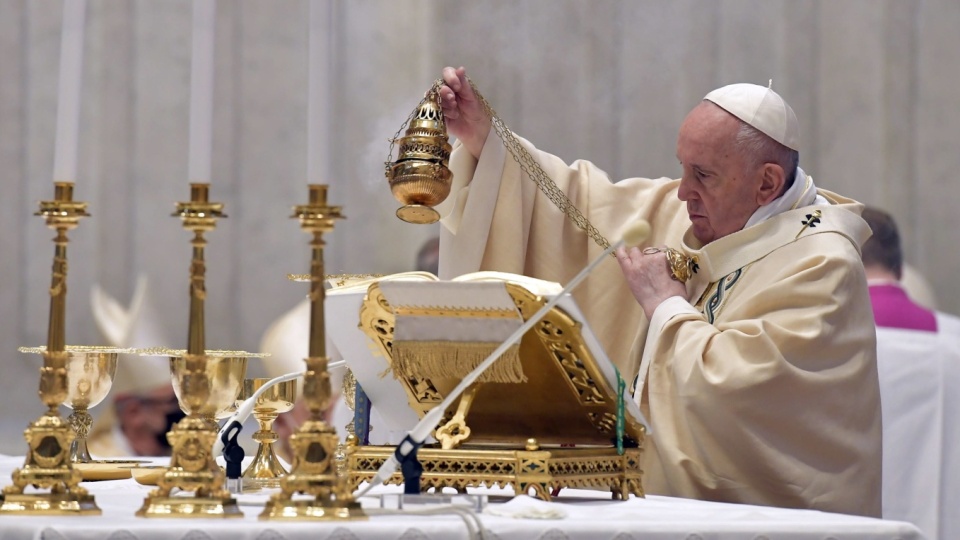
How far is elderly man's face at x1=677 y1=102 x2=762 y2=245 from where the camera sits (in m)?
3.79

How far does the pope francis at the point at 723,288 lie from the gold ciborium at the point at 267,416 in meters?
0.89

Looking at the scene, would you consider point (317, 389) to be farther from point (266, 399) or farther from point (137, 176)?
point (137, 176)

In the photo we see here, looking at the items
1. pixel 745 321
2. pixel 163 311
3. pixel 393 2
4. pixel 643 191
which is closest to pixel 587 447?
pixel 745 321

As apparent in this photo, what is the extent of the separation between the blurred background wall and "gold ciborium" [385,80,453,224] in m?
3.23

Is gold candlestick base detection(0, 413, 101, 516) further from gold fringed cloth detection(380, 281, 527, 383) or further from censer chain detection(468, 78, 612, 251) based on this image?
censer chain detection(468, 78, 612, 251)

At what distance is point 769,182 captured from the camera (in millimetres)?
3814

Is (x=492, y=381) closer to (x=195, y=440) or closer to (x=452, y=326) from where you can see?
(x=452, y=326)

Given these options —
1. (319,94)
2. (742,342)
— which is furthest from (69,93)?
(742,342)

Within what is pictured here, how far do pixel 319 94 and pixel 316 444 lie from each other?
49 centimetres

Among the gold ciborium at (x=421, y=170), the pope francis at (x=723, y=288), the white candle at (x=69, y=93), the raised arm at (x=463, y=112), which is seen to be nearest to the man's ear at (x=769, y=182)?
the pope francis at (x=723, y=288)

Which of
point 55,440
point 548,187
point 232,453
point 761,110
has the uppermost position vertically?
point 761,110

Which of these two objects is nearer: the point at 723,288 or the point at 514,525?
the point at 514,525

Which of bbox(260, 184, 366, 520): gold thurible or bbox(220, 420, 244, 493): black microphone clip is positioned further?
bbox(220, 420, 244, 493): black microphone clip

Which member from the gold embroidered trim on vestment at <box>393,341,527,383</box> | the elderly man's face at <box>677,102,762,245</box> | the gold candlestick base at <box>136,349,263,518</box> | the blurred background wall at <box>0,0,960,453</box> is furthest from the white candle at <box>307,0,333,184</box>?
the blurred background wall at <box>0,0,960,453</box>
